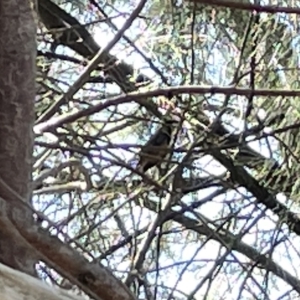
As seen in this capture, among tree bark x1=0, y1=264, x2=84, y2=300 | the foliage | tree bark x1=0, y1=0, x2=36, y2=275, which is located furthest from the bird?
tree bark x1=0, y1=264, x2=84, y2=300

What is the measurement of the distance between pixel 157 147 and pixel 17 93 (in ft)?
1.68

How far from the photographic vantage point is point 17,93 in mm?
792

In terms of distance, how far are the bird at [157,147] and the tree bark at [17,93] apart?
17.2 inches

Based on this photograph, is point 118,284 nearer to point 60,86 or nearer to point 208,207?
point 60,86

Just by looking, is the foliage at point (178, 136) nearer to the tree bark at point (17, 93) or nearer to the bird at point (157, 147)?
the bird at point (157, 147)

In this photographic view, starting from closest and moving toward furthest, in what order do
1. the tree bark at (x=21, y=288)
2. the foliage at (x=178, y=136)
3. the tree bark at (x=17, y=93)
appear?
1. the tree bark at (x=21, y=288)
2. the tree bark at (x=17, y=93)
3. the foliage at (x=178, y=136)

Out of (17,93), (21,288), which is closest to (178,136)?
(17,93)

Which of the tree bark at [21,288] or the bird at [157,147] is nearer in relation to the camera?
the tree bark at [21,288]

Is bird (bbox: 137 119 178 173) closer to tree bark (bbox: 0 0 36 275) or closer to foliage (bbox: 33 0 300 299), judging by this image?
foliage (bbox: 33 0 300 299)

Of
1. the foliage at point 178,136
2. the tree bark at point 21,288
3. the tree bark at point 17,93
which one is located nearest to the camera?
the tree bark at point 21,288

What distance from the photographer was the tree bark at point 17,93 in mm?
771

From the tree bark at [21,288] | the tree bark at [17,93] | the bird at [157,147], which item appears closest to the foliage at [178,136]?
the bird at [157,147]

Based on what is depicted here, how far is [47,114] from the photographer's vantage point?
103cm

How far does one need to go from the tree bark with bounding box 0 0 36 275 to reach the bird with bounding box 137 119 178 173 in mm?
437
